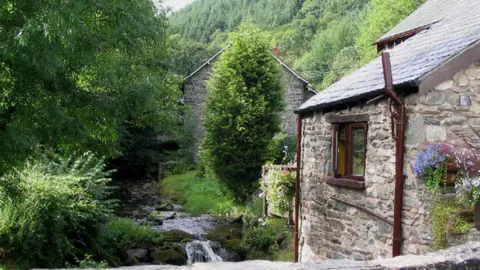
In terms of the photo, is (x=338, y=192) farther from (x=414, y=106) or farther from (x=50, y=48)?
(x=50, y=48)

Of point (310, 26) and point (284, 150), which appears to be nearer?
point (284, 150)

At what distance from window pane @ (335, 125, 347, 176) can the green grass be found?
36.8ft

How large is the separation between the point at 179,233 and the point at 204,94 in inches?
611

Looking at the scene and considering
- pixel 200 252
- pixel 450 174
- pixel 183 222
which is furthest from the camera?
pixel 183 222

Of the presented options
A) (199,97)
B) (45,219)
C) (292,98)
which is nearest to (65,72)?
(45,219)

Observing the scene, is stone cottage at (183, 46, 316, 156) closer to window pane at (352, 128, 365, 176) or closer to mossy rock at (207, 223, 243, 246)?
mossy rock at (207, 223, 243, 246)

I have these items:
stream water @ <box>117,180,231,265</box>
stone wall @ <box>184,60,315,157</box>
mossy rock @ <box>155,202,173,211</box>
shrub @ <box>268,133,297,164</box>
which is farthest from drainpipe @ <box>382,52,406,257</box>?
stone wall @ <box>184,60,315,157</box>

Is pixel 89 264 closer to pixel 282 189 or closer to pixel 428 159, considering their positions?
pixel 282 189

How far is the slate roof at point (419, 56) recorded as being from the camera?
668 centimetres

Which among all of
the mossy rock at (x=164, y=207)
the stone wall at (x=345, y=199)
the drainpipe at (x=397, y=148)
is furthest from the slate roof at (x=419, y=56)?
the mossy rock at (x=164, y=207)

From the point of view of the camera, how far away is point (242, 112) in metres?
18.9

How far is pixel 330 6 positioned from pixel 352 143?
276 ft

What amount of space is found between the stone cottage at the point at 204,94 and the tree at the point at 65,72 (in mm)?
20302

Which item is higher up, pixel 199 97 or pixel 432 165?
pixel 199 97
